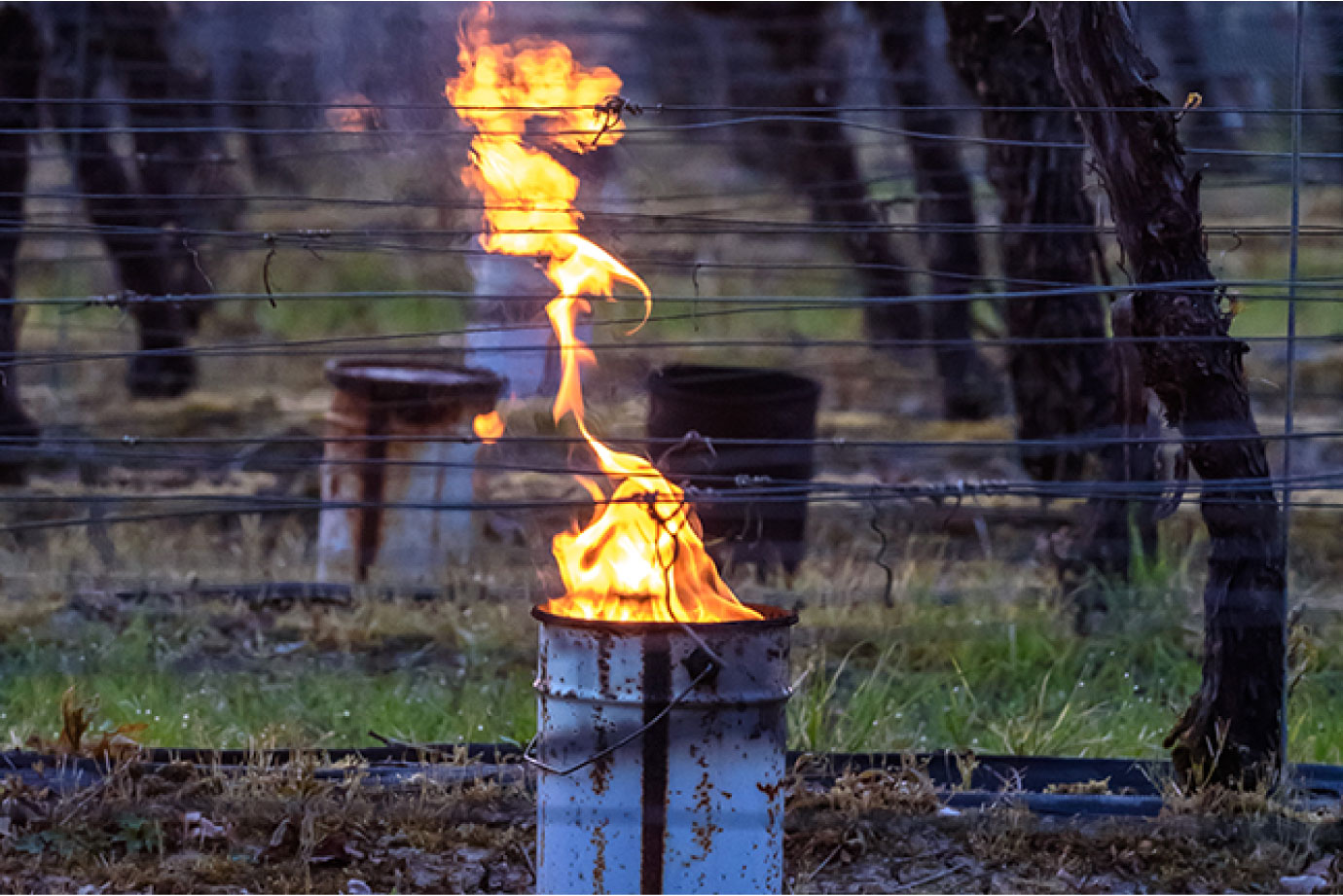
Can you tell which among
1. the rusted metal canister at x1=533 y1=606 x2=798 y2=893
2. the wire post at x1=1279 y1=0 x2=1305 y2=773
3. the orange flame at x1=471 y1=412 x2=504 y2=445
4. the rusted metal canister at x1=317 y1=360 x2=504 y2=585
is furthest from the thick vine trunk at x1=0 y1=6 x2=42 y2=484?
the wire post at x1=1279 y1=0 x2=1305 y2=773

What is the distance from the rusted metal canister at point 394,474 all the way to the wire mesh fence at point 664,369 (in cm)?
4

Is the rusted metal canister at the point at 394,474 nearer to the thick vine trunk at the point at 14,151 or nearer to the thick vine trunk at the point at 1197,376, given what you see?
the thick vine trunk at the point at 14,151

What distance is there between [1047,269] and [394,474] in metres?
3.03

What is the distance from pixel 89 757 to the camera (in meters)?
3.46

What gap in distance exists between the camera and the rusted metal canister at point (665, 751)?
251 centimetres

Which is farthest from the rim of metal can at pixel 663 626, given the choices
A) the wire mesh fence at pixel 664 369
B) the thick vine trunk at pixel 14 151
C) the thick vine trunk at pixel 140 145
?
the thick vine trunk at pixel 140 145

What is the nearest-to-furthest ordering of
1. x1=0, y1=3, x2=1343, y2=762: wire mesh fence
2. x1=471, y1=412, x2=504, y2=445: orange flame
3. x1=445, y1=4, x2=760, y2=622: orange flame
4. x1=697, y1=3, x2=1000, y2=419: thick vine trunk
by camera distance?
x1=445, y1=4, x2=760, y2=622: orange flame < x1=0, y1=3, x2=1343, y2=762: wire mesh fence < x1=471, y1=412, x2=504, y2=445: orange flame < x1=697, y1=3, x2=1000, y2=419: thick vine trunk

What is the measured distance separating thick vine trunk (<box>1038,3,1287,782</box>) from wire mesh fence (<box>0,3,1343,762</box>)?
67 millimetres

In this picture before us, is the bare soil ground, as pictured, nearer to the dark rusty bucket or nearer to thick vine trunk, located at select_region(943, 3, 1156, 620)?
the dark rusty bucket

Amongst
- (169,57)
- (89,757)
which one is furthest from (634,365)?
(89,757)

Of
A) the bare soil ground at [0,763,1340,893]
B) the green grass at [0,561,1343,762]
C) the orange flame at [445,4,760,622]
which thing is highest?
the orange flame at [445,4,760,622]

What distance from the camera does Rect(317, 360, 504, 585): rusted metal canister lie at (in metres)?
5.73

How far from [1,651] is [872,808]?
300 cm

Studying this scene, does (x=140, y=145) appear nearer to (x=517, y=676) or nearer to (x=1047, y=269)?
(x=1047, y=269)
